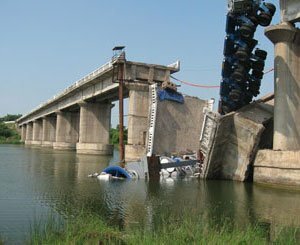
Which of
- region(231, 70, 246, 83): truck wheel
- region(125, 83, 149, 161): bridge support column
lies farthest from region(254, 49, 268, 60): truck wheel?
region(125, 83, 149, 161): bridge support column

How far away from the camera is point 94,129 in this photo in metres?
61.3

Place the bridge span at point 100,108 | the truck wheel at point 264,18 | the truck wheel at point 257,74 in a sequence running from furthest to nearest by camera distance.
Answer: the bridge span at point 100,108
the truck wheel at point 257,74
the truck wheel at point 264,18

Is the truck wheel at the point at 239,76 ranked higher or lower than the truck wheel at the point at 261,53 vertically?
lower

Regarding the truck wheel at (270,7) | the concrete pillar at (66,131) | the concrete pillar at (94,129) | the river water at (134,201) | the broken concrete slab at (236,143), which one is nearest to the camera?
the river water at (134,201)

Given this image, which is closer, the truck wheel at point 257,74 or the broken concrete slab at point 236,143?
the broken concrete slab at point 236,143

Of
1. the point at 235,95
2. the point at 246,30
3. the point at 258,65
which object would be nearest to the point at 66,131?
the point at 235,95

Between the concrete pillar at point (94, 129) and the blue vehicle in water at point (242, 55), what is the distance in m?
32.4

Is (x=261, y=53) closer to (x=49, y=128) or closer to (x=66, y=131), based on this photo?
(x=66, y=131)

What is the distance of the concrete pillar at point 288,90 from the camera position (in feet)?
78.3

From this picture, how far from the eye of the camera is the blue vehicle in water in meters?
26.9

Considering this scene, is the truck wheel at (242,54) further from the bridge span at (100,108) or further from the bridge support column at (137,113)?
the bridge support column at (137,113)

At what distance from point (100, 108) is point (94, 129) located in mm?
3862

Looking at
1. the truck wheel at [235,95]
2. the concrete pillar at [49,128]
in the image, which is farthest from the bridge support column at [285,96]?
the concrete pillar at [49,128]

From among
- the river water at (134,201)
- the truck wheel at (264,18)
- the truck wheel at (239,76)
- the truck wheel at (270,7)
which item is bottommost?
the river water at (134,201)
